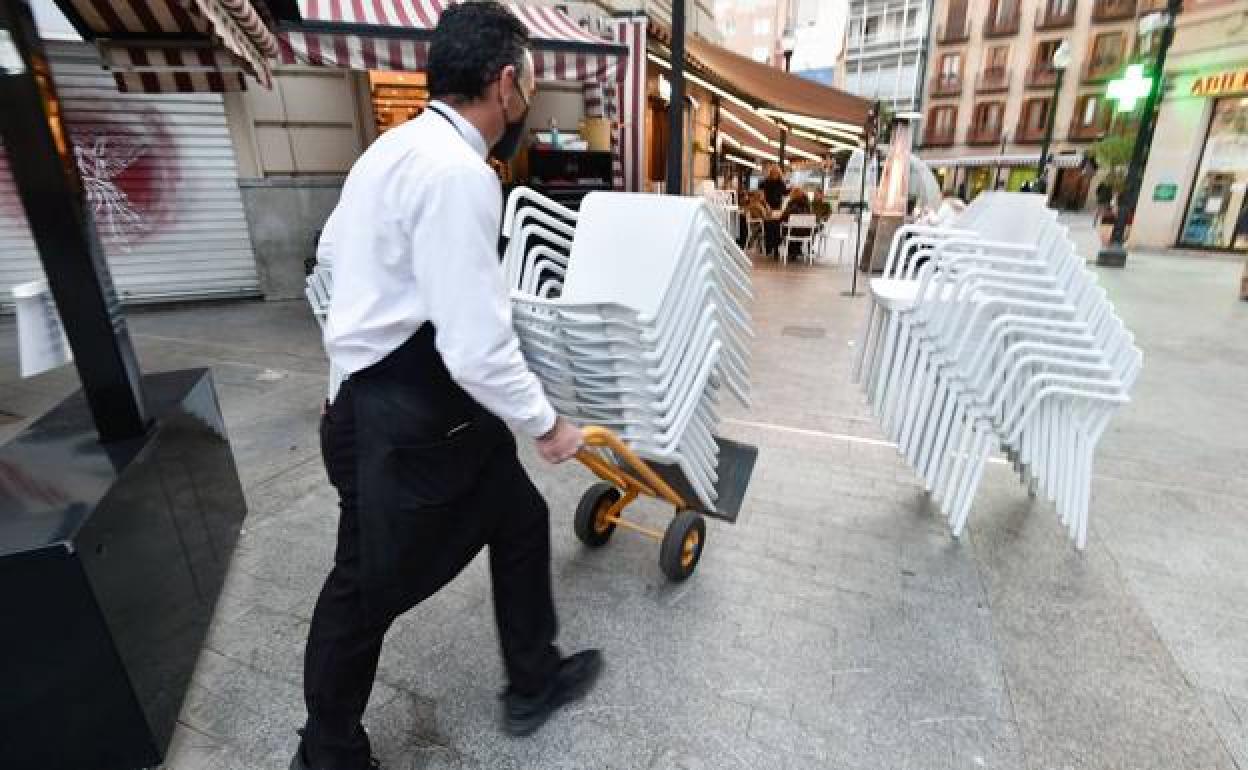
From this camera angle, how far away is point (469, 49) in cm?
151

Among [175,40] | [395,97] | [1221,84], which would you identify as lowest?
[175,40]

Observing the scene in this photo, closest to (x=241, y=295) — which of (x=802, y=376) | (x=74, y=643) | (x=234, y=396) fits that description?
(x=234, y=396)

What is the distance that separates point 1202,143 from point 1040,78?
94.0 ft

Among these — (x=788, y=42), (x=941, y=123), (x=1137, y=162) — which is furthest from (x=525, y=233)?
(x=941, y=123)

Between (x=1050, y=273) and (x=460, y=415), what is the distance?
2622mm

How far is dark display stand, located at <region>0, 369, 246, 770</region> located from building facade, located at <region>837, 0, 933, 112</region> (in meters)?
53.8

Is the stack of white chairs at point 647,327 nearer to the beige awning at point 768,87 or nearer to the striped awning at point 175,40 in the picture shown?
the striped awning at point 175,40

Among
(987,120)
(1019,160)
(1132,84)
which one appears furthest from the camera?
(987,120)

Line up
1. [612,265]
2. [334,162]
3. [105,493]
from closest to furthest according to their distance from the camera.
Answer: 1. [105,493]
2. [612,265]
3. [334,162]

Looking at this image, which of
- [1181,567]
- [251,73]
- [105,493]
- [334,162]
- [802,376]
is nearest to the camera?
[105,493]

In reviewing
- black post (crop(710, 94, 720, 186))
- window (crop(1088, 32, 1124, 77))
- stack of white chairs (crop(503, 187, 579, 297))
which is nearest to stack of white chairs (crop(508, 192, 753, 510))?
stack of white chairs (crop(503, 187, 579, 297))

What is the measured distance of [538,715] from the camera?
2.02 meters

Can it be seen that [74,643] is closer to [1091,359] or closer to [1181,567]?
[1091,359]

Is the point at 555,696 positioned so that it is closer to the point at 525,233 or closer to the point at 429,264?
the point at 429,264
